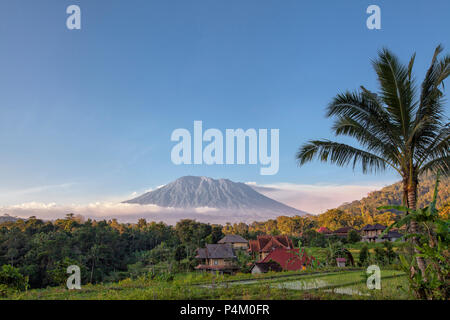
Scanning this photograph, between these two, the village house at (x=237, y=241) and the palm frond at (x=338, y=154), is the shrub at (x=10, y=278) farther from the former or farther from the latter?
the village house at (x=237, y=241)

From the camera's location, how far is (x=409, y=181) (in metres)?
7.09

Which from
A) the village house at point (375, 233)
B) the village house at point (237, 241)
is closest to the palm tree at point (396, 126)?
the village house at point (237, 241)

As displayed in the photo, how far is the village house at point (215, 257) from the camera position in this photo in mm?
23047

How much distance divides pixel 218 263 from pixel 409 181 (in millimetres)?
19298

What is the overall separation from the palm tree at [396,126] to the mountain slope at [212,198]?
2579 inches

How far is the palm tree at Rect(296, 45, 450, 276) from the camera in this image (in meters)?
7.10

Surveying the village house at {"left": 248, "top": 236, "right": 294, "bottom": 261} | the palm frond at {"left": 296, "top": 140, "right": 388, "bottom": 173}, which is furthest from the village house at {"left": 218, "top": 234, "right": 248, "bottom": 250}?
the palm frond at {"left": 296, "top": 140, "right": 388, "bottom": 173}

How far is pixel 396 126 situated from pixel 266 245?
19679 mm

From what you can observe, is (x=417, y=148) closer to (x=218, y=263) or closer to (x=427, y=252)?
(x=427, y=252)

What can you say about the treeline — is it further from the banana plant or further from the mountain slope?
the mountain slope

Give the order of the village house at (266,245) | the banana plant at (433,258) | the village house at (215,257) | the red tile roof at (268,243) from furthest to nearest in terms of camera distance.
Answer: the red tile roof at (268,243) → the village house at (266,245) → the village house at (215,257) → the banana plant at (433,258)

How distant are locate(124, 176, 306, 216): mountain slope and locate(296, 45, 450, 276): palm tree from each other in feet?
215

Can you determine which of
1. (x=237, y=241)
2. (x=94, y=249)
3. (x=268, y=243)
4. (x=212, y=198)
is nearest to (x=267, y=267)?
(x=268, y=243)
